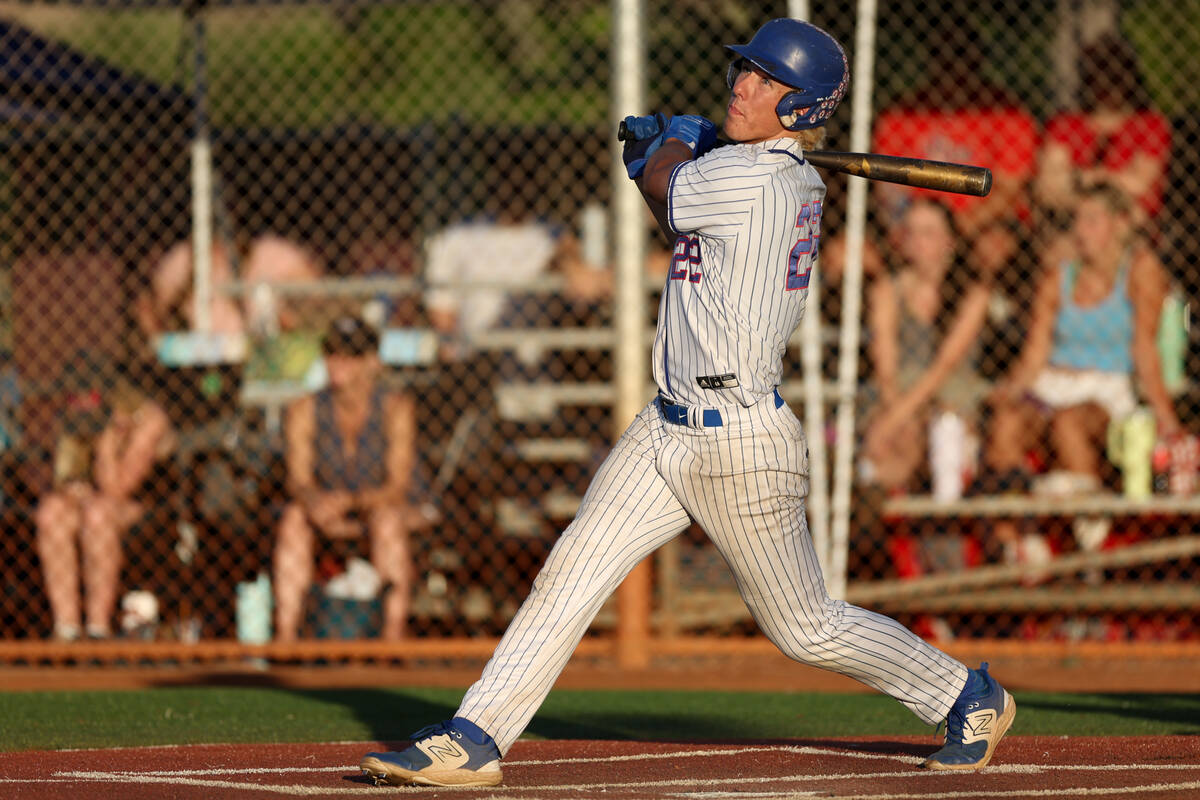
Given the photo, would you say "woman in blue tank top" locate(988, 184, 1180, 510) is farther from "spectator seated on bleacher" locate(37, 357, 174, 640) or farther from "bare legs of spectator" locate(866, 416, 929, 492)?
"spectator seated on bleacher" locate(37, 357, 174, 640)

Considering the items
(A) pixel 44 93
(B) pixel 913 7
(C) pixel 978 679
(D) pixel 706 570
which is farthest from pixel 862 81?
(A) pixel 44 93

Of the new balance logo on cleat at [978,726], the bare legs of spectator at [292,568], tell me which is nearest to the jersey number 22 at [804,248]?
the new balance logo on cleat at [978,726]

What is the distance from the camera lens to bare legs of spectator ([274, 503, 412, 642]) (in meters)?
7.20

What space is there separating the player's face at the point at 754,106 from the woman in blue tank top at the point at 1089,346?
403 cm

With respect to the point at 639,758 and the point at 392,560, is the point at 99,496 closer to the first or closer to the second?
the point at 392,560

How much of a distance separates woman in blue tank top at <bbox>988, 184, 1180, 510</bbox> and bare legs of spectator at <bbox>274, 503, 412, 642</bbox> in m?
2.65

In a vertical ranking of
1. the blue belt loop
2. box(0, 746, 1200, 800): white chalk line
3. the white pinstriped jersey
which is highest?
the white pinstriped jersey

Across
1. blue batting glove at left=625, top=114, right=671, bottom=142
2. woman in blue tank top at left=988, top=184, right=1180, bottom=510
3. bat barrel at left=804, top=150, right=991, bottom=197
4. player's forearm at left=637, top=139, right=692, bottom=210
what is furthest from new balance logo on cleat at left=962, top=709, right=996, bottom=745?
woman in blue tank top at left=988, top=184, right=1180, bottom=510

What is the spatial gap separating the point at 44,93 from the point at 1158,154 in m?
5.51

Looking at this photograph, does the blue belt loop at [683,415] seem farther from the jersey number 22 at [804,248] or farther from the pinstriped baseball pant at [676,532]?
the jersey number 22 at [804,248]

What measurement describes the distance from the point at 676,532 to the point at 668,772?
1.94 ft

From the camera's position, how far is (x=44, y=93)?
8461mm

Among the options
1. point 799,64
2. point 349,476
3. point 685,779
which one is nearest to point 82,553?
point 349,476

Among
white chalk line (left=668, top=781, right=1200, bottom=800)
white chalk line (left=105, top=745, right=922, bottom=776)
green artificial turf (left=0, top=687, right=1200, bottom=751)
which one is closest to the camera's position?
white chalk line (left=668, top=781, right=1200, bottom=800)
